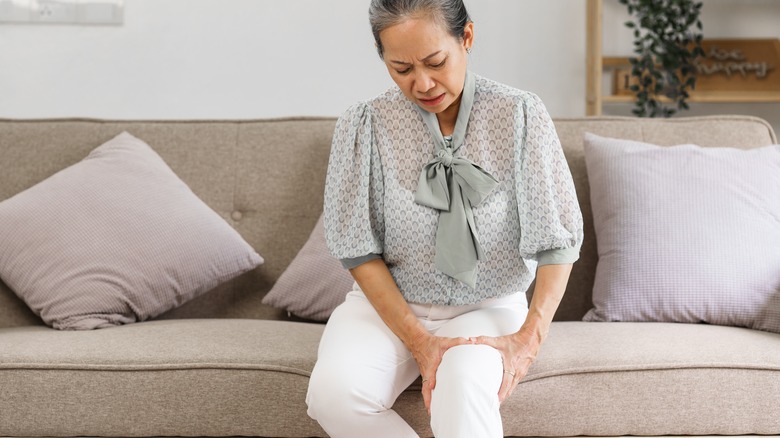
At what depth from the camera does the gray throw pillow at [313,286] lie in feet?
7.07

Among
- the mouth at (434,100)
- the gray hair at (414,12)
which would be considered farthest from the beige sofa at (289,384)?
the gray hair at (414,12)

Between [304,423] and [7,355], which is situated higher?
[7,355]

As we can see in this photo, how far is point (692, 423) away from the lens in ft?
5.63

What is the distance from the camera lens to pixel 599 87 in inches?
135

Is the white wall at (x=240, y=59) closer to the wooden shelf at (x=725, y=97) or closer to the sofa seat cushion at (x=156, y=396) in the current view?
the wooden shelf at (x=725, y=97)

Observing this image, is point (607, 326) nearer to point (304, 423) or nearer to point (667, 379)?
point (667, 379)

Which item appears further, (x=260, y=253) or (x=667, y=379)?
(x=260, y=253)

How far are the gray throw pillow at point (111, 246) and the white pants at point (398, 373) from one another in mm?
520

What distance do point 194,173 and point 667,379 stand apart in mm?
1287

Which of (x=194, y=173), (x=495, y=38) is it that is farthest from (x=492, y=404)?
(x=495, y=38)

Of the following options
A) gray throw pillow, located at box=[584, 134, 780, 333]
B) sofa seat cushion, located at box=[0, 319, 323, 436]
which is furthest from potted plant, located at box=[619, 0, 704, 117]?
sofa seat cushion, located at box=[0, 319, 323, 436]

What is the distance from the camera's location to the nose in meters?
1.64

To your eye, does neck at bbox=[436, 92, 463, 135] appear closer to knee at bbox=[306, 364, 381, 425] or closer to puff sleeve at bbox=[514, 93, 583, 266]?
puff sleeve at bbox=[514, 93, 583, 266]

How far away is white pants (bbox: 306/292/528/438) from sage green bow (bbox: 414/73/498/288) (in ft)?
0.31
